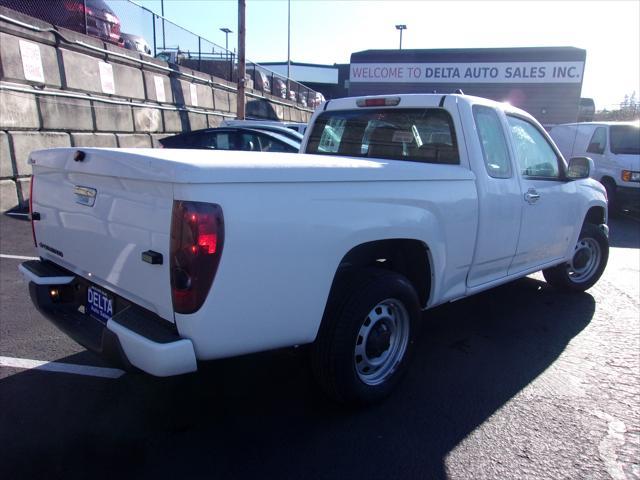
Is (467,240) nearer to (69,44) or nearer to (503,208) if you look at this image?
(503,208)

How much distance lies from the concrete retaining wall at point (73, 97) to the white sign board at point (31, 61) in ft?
0.06

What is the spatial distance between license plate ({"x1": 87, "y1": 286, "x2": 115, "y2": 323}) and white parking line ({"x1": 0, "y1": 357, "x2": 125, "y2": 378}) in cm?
78

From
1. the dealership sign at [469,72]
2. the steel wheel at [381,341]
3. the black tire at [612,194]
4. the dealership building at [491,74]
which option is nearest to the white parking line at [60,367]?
the steel wheel at [381,341]

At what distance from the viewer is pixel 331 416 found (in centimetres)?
301

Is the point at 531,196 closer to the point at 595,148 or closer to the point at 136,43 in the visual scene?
the point at 595,148

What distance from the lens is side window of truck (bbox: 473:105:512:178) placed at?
12.4 ft

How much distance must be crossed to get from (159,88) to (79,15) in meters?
2.91

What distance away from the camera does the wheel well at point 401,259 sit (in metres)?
3.02

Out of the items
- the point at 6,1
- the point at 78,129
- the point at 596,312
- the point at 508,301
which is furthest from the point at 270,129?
the point at 596,312

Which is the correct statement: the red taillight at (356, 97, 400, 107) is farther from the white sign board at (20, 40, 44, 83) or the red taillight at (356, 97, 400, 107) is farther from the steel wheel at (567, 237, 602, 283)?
the white sign board at (20, 40, 44, 83)

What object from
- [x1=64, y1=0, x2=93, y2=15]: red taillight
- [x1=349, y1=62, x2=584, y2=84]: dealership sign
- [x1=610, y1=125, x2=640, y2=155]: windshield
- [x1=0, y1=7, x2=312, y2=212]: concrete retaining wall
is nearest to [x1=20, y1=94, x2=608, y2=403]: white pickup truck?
[x1=0, y1=7, x2=312, y2=212]: concrete retaining wall

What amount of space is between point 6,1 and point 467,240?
31.5 feet

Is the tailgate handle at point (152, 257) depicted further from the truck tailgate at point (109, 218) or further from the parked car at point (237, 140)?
the parked car at point (237, 140)

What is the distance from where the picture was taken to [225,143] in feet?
30.9
